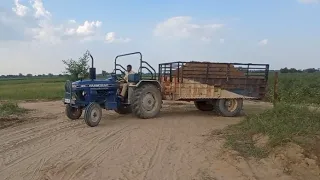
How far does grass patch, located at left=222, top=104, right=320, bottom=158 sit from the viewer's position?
776cm

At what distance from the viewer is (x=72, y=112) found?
12.5 m

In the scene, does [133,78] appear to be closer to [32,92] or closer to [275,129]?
[275,129]

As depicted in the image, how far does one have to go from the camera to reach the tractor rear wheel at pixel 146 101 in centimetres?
1255

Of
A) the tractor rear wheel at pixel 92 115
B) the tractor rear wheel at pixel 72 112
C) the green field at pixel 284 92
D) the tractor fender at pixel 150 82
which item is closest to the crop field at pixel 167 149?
the tractor rear wheel at pixel 92 115

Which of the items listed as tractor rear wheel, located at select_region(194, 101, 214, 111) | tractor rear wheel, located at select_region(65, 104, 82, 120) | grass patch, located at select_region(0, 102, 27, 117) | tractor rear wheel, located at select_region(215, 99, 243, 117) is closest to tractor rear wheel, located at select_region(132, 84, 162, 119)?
tractor rear wheel, located at select_region(65, 104, 82, 120)

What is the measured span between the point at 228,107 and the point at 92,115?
5372 mm

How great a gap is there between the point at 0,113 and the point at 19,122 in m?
2.36

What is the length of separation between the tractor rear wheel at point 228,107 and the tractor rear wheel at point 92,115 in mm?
4691

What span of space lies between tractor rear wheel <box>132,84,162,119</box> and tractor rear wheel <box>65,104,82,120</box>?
5.89ft

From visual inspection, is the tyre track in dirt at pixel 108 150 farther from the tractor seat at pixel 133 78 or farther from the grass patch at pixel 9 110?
the grass patch at pixel 9 110

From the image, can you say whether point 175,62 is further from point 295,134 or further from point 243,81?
point 295,134

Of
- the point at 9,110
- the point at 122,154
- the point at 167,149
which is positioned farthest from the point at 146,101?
the point at 9,110

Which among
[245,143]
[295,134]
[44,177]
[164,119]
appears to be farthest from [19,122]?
[295,134]

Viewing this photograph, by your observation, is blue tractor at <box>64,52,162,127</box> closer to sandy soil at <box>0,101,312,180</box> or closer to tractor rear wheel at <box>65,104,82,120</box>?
tractor rear wheel at <box>65,104,82,120</box>
